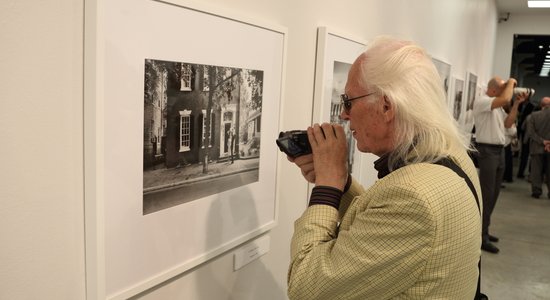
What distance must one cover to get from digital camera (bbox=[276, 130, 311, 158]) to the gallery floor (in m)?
3.39

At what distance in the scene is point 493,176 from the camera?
4.56 metres

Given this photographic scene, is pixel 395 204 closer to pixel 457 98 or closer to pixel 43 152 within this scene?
pixel 43 152

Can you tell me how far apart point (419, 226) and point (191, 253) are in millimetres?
638

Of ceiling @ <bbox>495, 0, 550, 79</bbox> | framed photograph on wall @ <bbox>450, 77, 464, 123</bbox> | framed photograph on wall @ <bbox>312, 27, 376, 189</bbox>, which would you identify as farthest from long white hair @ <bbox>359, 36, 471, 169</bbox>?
ceiling @ <bbox>495, 0, 550, 79</bbox>

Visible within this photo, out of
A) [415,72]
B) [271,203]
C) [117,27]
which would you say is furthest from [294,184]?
[117,27]

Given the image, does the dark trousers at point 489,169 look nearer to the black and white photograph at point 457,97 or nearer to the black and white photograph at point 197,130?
the black and white photograph at point 457,97

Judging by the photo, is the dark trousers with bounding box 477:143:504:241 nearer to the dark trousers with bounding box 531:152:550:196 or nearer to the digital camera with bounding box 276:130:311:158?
the dark trousers with bounding box 531:152:550:196

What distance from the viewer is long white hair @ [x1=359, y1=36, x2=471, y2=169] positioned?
107cm

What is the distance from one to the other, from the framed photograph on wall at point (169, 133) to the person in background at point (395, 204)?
0.30m

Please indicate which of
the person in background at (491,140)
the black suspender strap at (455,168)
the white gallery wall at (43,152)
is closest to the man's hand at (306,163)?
the black suspender strap at (455,168)

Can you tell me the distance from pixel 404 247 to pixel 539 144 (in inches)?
305

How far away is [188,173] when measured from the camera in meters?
1.18

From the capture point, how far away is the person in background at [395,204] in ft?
3.10

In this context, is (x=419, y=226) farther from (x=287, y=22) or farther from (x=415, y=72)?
(x=287, y=22)
